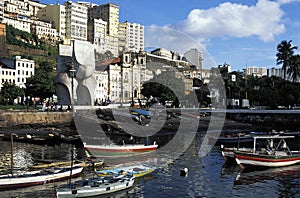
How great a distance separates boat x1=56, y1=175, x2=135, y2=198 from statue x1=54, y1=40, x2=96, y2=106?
156 feet

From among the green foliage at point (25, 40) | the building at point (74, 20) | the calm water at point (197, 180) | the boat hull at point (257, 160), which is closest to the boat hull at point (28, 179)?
the calm water at point (197, 180)

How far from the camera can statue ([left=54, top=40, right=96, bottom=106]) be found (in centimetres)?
7388

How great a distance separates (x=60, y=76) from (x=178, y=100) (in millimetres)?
52252

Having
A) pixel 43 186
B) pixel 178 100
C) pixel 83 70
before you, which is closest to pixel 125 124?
pixel 83 70

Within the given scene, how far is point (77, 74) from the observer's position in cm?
7525

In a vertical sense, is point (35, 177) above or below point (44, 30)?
below

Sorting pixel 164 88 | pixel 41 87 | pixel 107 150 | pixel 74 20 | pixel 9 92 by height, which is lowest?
pixel 107 150

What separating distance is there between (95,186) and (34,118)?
153 feet

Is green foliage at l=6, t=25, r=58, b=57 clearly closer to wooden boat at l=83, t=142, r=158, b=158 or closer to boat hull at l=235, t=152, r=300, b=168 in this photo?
wooden boat at l=83, t=142, r=158, b=158

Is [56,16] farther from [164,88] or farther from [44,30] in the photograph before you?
[164,88]

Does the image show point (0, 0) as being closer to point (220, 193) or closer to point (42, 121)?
point (42, 121)

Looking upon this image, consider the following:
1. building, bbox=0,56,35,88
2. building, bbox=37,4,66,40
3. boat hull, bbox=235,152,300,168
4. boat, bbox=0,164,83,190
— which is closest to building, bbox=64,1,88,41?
building, bbox=37,4,66,40

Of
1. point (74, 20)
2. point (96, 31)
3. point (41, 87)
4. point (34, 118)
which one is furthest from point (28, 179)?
point (96, 31)

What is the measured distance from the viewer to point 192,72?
185500 mm
